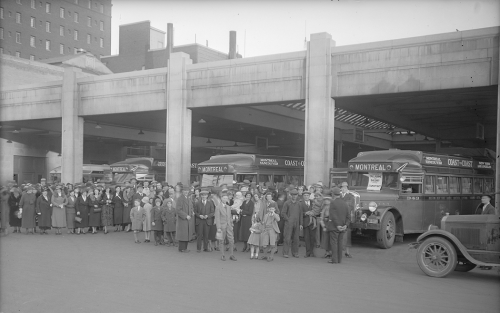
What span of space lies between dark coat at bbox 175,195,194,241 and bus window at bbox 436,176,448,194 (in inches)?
343

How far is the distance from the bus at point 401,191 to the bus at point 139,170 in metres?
16.0

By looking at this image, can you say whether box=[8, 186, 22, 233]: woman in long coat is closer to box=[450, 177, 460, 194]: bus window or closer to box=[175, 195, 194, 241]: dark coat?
box=[175, 195, 194, 241]: dark coat

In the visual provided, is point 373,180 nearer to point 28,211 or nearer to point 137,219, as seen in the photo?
point 137,219

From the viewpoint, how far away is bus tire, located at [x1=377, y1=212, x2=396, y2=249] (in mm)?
14055

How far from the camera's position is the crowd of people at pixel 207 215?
12.4 meters

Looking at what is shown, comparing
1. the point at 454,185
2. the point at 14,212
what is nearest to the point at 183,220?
the point at 14,212

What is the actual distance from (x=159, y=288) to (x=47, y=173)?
43.0m

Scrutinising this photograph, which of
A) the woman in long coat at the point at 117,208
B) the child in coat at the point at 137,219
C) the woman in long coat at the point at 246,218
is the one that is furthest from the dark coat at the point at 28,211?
the woman in long coat at the point at 246,218

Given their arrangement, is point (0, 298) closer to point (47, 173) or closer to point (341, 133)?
point (341, 133)

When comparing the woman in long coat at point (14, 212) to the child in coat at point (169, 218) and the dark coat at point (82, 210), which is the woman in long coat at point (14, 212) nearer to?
the dark coat at point (82, 210)

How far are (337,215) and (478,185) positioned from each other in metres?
9.95

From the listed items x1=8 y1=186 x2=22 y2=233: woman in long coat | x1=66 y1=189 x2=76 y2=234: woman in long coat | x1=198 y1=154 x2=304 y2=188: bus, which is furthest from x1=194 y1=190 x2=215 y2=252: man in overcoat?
x1=8 y1=186 x2=22 y2=233: woman in long coat

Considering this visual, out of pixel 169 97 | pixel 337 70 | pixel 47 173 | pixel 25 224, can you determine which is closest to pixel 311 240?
pixel 337 70

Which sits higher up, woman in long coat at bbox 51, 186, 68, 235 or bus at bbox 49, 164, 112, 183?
bus at bbox 49, 164, 112, 183
